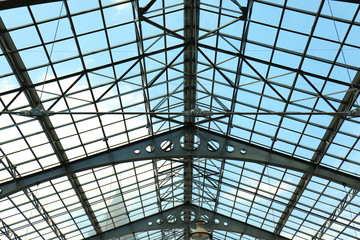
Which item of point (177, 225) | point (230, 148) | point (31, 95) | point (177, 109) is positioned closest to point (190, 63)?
point (177, 109)

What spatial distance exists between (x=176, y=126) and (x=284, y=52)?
9769 millimetres

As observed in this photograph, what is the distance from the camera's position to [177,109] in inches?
1023

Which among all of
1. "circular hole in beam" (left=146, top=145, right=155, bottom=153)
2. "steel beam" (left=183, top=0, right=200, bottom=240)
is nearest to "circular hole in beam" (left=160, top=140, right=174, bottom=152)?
"circular hole in beam" (left=146, top=145, right=155, bottom=153)

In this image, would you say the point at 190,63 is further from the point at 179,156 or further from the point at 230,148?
the point at 230,148

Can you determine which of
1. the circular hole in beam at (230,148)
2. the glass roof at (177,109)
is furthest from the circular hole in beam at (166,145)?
the circular hole in beam at (230,148)

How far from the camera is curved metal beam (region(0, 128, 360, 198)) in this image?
79.3ft

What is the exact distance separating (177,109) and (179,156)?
3.32 metres

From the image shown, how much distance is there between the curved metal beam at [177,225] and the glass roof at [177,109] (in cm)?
175

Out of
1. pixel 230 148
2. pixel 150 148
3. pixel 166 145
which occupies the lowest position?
pixel 230 148

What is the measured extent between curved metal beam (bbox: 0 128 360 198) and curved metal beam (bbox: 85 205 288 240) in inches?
448

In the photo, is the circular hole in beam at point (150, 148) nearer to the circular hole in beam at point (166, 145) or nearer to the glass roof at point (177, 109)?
the glass roof at point (177, 109)

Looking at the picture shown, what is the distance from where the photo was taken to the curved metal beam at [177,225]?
113 feet

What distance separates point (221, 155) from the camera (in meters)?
24.9

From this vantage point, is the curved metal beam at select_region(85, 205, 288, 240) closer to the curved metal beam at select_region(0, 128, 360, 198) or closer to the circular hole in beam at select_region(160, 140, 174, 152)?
the circular hole in beam at select_region(160, 140, 174, 152)
